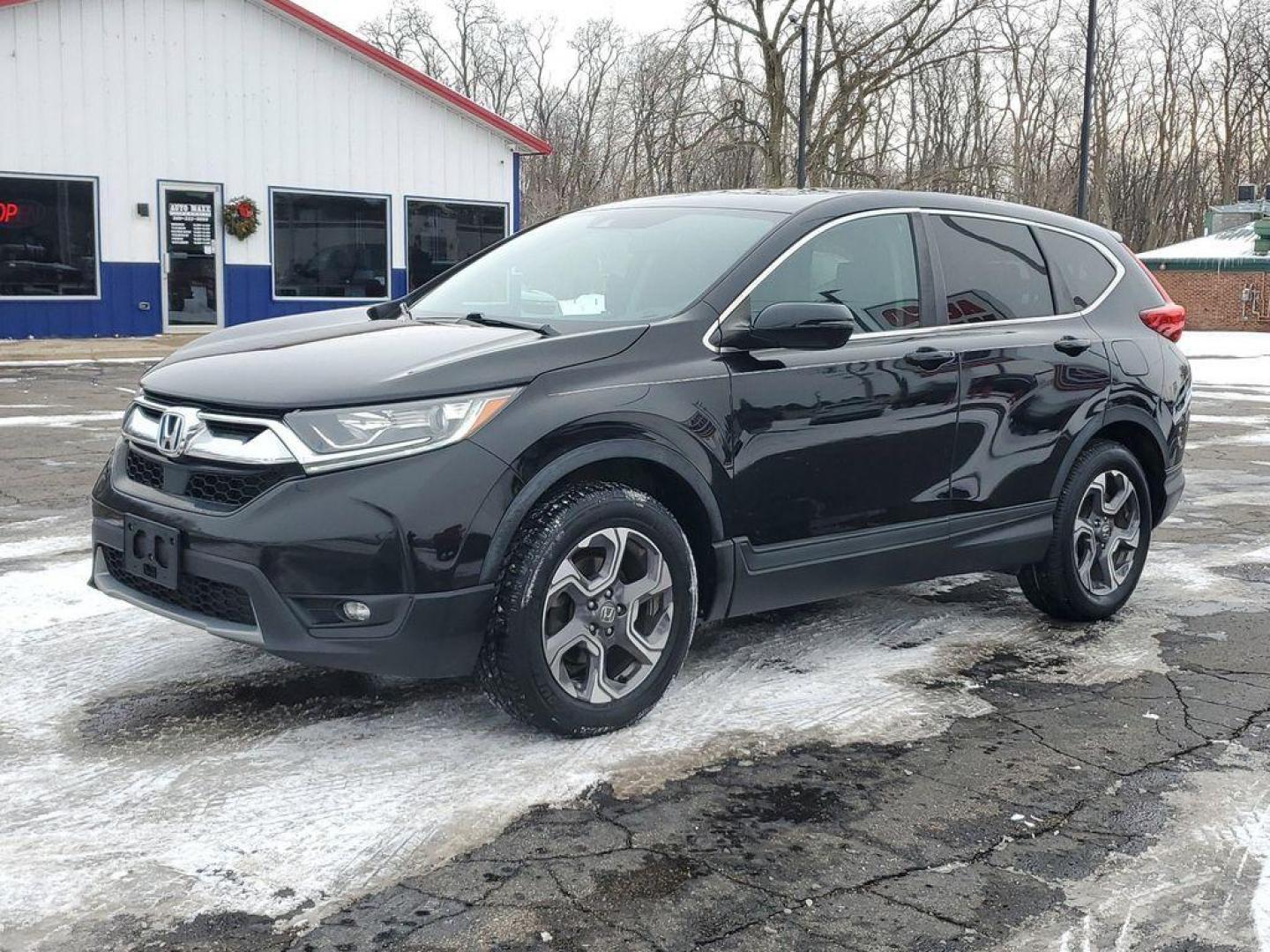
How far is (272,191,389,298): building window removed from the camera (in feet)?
75.6

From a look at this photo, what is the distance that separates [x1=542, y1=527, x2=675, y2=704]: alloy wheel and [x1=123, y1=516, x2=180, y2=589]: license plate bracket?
42.2 inches

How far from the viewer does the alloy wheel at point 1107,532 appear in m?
5.73

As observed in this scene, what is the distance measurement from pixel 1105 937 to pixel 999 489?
8.28 ft

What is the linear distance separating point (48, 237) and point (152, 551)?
18365 millimetres

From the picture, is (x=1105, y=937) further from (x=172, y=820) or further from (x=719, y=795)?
(x=172, y=820)

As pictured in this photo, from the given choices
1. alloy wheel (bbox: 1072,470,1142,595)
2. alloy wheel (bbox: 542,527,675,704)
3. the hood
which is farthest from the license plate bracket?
alloy wheel (bbox: 1072,470,1142,595)

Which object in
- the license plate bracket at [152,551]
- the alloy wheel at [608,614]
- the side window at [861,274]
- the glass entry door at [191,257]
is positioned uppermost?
A: the glass entry door at [191,257]

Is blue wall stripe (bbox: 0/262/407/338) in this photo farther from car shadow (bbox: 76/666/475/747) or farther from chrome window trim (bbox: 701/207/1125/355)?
chrome window trim (bbox: 701/207/1125/355)

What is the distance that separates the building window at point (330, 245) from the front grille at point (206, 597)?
1971cm

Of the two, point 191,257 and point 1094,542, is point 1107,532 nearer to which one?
point 1094,542

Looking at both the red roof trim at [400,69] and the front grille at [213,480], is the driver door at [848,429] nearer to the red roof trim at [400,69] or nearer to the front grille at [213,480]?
the front grille at [213,480]

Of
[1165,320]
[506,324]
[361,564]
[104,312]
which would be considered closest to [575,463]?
[361,564]

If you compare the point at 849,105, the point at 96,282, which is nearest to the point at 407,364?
the point at 96,282

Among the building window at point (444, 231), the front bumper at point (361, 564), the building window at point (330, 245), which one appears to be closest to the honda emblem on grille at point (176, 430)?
the front bumper at point (361, 564)
